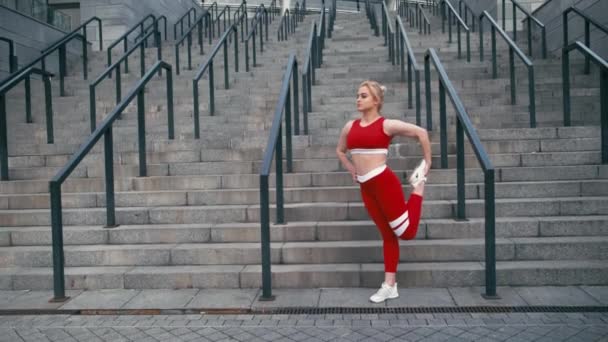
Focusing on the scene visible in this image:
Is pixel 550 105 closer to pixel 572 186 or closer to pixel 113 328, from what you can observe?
pixel 572 186

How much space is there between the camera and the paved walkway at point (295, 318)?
3.44m

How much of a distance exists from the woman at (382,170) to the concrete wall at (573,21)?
6.48 m

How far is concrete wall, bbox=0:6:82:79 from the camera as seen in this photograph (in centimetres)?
1062

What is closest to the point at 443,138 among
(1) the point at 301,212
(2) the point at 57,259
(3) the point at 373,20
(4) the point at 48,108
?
(1) the point at 301,212

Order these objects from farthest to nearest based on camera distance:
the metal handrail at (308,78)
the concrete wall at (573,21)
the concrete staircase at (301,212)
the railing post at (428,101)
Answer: the concrete wall at (573,21)
the metal handrail at (308,78)
the railing post at (428,101)
the concrete staircase at (301,212)

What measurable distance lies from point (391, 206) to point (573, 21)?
7906 millimetres

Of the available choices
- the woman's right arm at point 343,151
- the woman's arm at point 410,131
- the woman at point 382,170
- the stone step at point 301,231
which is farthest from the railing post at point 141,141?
the woman's arm at point 410,131

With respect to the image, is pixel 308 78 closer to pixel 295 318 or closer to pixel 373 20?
pixel 295 318

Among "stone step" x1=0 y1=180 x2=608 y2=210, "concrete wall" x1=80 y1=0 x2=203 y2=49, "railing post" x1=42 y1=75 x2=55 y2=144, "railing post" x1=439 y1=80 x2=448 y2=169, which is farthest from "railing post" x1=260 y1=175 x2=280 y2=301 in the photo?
"concrete wall" x1=80 y1=0 x2=203 y2=49

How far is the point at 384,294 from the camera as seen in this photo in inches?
157

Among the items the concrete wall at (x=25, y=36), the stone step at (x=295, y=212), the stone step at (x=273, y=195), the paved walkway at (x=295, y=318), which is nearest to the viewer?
the paved walkway at (x=295, y=318)

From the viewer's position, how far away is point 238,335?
3504mm

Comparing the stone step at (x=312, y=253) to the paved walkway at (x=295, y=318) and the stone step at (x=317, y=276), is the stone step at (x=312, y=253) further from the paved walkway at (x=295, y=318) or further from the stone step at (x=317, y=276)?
the paved walkway at (x=295, y=318)

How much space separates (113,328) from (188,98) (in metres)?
5.64
